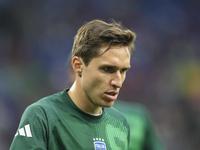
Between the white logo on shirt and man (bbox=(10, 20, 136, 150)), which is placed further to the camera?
man (bbox=(10, 20, 136, 150))

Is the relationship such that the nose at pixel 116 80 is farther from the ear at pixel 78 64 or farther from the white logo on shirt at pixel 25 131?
the white logo on shirt at pixel 25 131

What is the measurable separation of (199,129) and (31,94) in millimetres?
4237

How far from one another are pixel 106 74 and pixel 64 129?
59cm

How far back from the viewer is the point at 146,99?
668 cm

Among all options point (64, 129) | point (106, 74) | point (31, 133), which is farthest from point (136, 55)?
point (31, 133)

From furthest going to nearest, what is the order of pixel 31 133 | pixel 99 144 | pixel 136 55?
pixel 136 55, pixel 99 144, pixel 31 133

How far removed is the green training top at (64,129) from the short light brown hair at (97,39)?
1.47 feet

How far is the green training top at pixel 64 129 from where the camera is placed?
1972 millimetres

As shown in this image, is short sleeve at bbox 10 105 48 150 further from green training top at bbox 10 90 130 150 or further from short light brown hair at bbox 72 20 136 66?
short light brown hair at bbox 72 20 136 66

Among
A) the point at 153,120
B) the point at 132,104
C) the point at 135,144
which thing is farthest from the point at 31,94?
the point at 135,144

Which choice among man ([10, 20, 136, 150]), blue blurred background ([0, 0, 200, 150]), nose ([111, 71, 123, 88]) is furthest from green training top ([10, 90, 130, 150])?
blue blurred background ([0, 0, 200, 150])

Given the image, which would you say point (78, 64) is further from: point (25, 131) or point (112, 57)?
point (25, 131)

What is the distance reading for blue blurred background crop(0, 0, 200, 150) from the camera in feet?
21.0

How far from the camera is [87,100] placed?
2.39 metres
